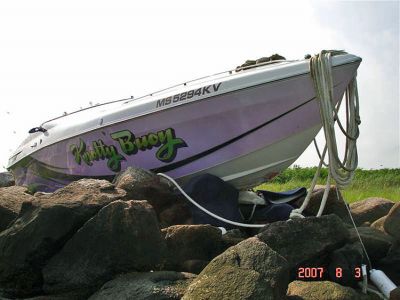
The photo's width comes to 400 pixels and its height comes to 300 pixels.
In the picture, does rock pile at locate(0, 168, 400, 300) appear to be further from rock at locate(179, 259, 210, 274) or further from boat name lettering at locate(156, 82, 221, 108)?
boat name lettering at locate(156, 82, 221, 108)

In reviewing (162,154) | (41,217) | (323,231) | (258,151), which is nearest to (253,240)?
(323,231)

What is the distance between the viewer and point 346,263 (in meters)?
4.05

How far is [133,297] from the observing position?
11.0 ft

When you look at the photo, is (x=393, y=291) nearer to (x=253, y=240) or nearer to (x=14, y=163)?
(x=253, y=240)

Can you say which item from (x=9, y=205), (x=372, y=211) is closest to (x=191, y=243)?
(x=9, y=205)

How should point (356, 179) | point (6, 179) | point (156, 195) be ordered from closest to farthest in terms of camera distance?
point (156, 195) < point (6, 179) < point (356, 179)

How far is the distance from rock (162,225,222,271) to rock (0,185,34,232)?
5.33ft

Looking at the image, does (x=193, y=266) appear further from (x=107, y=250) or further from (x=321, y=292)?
(x=321, y=292)

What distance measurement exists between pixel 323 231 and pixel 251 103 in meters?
2.22

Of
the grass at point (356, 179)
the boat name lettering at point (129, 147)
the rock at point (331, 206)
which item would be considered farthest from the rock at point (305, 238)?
the grass at point (356, 179)

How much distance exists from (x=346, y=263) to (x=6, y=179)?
8.11 meters

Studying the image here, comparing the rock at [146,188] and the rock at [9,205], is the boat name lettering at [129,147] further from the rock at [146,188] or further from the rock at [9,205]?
the rock at [9,205]

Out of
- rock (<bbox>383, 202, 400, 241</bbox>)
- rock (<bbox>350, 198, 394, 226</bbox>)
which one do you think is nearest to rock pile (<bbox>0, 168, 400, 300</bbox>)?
rock (<bbox>383, 202, 400, 241</bbox>)

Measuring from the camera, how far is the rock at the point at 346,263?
400 cm
